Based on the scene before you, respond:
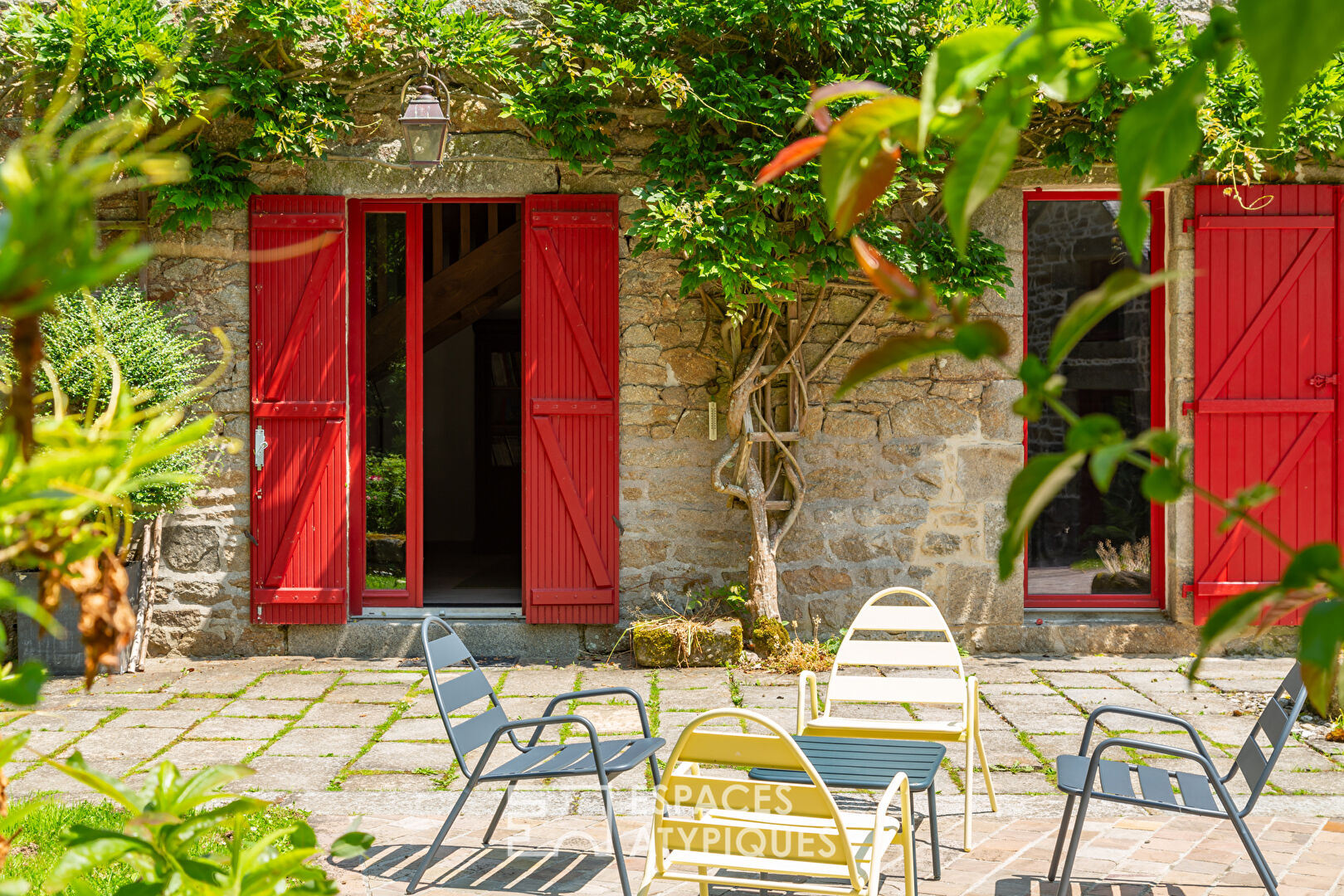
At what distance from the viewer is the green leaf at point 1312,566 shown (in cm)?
47

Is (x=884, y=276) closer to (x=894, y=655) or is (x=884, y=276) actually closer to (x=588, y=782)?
(x=894, y=655)

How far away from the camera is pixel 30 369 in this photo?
61 centimetres

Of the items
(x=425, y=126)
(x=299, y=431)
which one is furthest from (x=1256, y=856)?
(x=299, y=431)

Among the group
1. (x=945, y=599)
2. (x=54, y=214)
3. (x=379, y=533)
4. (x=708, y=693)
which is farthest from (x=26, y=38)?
(x=54, y=214)

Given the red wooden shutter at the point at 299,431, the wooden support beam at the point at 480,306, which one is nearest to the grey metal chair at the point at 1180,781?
the red wooden shutter at the point at 299,431

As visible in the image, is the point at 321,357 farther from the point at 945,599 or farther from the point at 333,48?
the point at 945,599

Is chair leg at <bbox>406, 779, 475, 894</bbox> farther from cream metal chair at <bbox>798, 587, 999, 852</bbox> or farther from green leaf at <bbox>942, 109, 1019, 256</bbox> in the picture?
green leaf at <bbox>942, 109, 1019, 256</bbox>

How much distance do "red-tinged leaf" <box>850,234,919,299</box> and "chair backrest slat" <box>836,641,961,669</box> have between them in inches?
143

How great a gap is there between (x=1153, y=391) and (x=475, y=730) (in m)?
4.63

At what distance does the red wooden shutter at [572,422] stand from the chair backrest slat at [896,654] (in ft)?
8.04

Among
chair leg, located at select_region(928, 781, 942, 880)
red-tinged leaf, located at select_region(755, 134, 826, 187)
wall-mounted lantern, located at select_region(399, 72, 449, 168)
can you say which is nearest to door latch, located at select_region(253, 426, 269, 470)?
wall-mounted lantern, located at select_region(399, 72, 449, 168)

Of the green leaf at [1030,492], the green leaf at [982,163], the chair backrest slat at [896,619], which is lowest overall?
the chair backrest slat at [896,619]

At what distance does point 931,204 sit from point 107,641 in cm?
622

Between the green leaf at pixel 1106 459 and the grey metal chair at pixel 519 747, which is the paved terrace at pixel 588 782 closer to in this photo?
the grey metal chair at pixel 519 747
